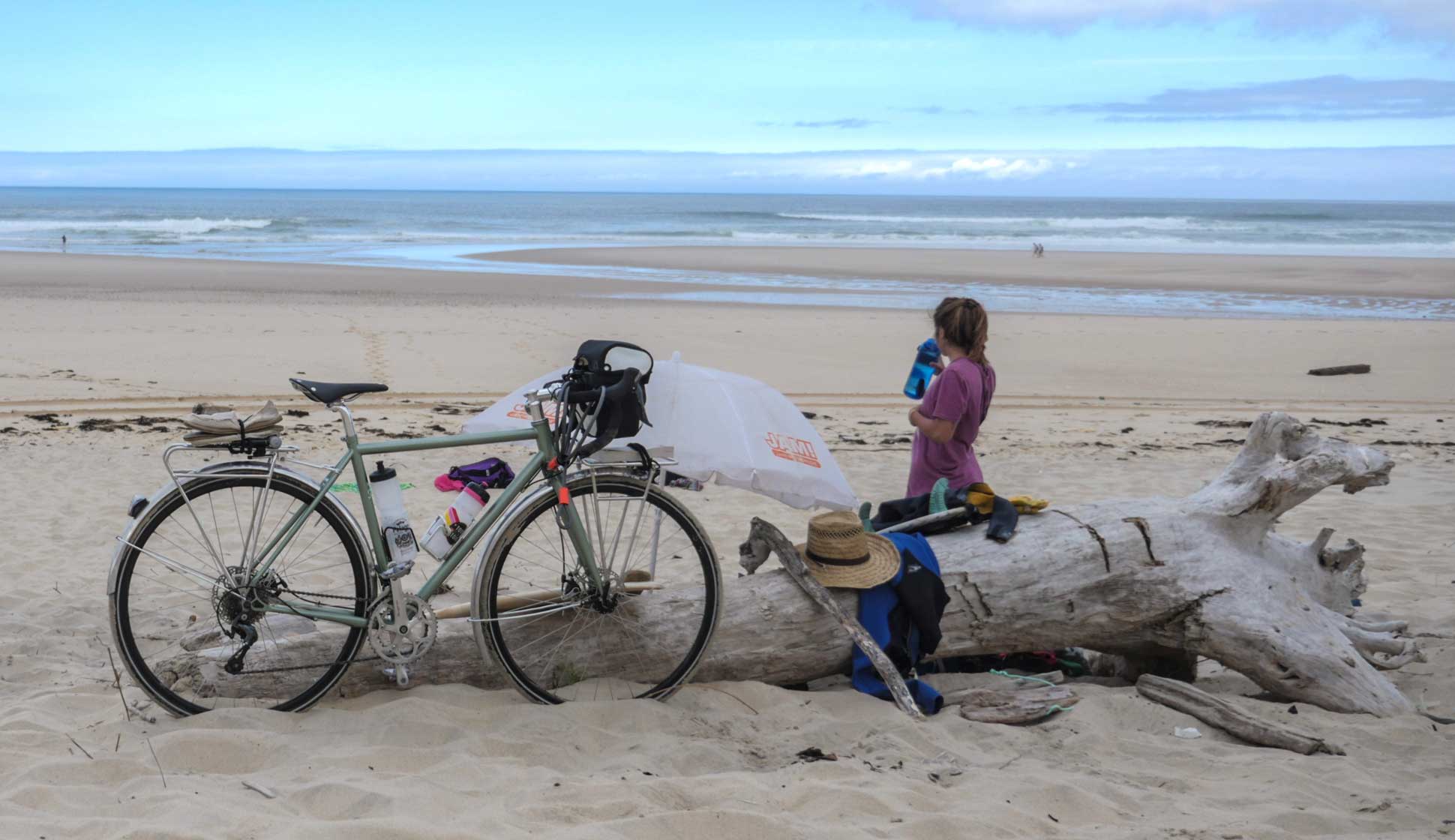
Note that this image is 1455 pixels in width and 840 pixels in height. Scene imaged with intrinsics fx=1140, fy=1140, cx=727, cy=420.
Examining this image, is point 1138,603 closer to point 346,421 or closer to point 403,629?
point 403,629

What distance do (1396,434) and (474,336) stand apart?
11959 millimetres

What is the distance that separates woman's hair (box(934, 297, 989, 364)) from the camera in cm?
501

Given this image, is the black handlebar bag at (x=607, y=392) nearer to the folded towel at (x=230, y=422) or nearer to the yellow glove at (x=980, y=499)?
the folded towel at (x=230, y=422)

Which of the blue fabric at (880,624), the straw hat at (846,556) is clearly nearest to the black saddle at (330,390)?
the straw hat at (846,556)

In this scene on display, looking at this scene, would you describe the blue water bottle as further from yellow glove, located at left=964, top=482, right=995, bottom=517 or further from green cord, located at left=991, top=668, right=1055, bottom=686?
green cord, located at left=991, top=668, right=1055, bottom=686

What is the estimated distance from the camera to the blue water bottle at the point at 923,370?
521cm

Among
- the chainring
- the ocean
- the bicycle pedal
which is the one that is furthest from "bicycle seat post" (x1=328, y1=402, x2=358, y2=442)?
the ocean

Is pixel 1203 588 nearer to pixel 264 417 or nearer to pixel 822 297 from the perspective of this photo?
pixel 264 417

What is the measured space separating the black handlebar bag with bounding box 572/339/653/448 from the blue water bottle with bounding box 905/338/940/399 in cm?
169

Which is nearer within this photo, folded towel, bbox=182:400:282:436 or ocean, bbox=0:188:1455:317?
folded towel, bbox=182:400:282:436

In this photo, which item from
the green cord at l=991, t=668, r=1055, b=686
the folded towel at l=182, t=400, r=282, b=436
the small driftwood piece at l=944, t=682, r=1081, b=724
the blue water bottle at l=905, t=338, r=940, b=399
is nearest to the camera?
the folded towel at l=182, t=400, r=282, b=436

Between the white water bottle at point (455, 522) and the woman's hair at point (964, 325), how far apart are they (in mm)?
2202

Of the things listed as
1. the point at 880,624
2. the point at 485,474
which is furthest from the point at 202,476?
the point at 880,624

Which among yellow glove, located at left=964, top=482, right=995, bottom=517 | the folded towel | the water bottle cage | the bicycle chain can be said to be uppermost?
the folded towel
